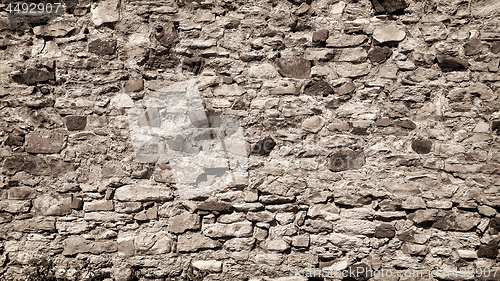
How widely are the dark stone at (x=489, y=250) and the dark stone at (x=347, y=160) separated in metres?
1.13

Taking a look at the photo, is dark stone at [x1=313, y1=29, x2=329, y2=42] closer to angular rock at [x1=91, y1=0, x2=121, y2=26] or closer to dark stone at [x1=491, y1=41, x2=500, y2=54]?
dark stone at [x1=491, y1=41, x2=500, y2=54]

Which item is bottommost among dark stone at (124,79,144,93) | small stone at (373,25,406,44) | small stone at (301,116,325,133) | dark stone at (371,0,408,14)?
small stone at (301,116,325,133)

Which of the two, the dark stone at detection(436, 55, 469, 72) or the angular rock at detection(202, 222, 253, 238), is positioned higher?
the dark stone at detection(436, 55, 469, 72)

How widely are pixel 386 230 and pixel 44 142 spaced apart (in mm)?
2829

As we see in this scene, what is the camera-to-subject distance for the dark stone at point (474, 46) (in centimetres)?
207

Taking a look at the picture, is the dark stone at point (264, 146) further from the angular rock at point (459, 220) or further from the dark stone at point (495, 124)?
the dark stone at point (495, 124)

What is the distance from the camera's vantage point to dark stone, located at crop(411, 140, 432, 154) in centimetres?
212

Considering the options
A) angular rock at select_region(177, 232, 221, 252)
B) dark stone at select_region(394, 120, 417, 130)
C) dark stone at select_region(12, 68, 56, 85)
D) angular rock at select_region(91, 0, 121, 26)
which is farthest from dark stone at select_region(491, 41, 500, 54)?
dark stone at select_region(12, 68, 56, 85)

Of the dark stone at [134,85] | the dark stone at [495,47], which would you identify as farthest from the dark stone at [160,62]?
the dark stone at [495,47]

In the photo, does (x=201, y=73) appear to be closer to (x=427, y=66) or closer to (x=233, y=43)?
(x=233, y=43)

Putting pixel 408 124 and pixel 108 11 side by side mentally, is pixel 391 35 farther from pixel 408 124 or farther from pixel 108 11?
pixel 108 11

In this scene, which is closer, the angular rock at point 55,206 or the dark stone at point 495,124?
the dark stone at point 495,124

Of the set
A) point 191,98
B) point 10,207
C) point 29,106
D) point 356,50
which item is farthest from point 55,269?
point 356,50

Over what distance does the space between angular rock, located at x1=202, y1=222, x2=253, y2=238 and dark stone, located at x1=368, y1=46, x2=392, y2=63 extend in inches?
64.6
